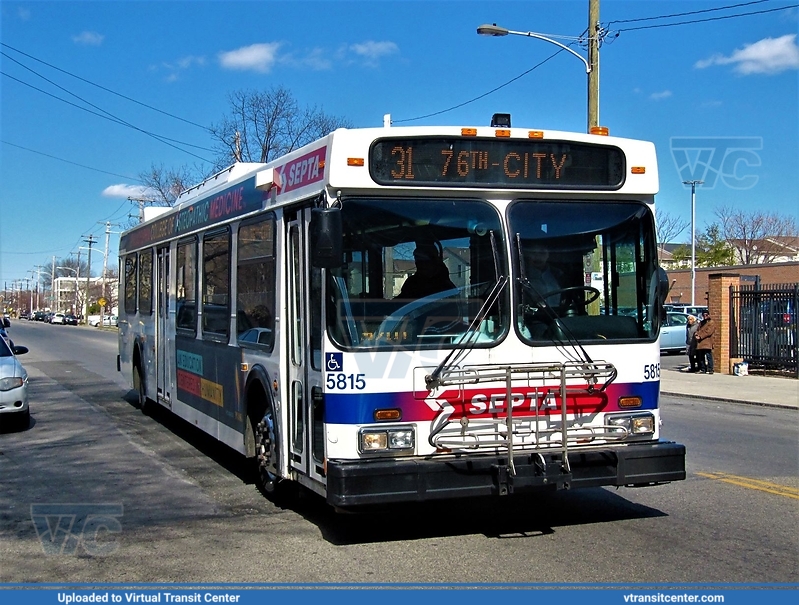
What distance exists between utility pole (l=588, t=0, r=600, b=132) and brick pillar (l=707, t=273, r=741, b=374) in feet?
24.6

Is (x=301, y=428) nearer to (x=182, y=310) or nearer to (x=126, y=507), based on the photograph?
(x=126, y=507)

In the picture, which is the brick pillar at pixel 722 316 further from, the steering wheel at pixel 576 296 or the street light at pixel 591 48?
the steering wheel at pixel 576 296

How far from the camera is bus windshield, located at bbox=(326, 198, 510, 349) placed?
6309 millimetres

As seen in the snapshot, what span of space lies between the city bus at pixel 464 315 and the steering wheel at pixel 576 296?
0.04 feet

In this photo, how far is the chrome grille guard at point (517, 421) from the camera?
6.27 metres

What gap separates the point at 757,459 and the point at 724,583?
17.6 ft

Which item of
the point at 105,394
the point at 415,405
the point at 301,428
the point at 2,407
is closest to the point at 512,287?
the point at 415,405

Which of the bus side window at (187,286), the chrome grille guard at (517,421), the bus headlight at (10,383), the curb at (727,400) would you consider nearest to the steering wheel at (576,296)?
the chrome grille guard at (517,421)

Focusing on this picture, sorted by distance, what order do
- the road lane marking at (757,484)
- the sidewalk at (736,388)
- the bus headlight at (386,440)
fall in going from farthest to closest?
the sidewalk at (736,388), the road lane marking at (757,484), the bus headlight at (386,440)

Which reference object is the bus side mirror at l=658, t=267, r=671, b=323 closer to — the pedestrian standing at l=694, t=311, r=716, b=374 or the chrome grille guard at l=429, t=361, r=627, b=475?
the chrome grille guard at l=429, t=361, r=627, b=475

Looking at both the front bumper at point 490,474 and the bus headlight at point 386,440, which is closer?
the front bumper at point 490,474

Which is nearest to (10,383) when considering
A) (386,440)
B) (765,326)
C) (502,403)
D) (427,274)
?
(386,440)

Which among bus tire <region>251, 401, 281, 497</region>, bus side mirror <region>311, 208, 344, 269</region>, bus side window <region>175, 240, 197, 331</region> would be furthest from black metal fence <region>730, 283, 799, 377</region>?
bus side mirror <region>311, 208, 344, 269</region>

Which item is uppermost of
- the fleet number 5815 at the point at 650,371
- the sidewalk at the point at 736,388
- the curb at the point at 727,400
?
the fleet number 5815 at the point at 650,371
